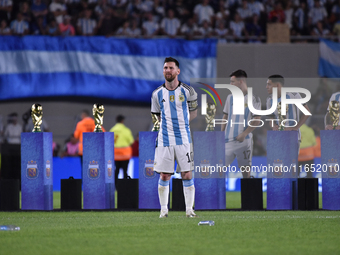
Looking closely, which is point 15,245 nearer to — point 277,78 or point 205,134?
point 205,134

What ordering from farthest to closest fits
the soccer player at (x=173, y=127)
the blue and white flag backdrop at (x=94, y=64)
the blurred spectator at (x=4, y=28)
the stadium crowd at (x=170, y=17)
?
1. the stadium crowd at (x=170, y=17)
2. the blurred spectator at (x=4, y=28)
3. the blue and white flag backdrop at (x=94, y=64)
4. the soccer player at (x=173, y=127)

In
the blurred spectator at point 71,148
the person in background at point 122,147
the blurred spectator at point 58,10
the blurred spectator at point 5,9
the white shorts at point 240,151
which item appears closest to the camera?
the white shorts at point 240,151

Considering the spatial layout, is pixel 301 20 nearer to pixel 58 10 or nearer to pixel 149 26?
pixel 149 26

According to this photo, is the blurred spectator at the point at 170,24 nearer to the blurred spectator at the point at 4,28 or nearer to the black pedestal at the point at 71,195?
the blurred spectator at the point at 4,28

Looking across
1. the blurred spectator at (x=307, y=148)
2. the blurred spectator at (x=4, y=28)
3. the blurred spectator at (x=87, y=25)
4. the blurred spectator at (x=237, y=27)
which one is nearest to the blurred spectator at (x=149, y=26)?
the blurred spectator at (x=87, y=25)

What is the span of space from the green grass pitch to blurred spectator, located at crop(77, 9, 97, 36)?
9.13m

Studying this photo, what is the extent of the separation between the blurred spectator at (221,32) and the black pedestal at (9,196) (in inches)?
338

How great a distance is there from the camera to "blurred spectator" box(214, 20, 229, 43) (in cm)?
1644

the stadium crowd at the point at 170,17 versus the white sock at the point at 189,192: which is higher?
the stadium crowd at the point at 170,17

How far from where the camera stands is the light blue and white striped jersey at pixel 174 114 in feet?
24.5

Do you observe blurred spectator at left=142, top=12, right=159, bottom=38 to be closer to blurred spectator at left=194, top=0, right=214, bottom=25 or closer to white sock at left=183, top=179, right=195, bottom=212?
blurred spectator at left=194, top=0, right=214, bottom=25

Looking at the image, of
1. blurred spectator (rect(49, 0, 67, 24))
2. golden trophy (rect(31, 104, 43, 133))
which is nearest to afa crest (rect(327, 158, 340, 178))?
golden trophy (rect(31, 104, 43, 133))

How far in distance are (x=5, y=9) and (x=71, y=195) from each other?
945 centimetres

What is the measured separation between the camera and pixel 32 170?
9172mm
